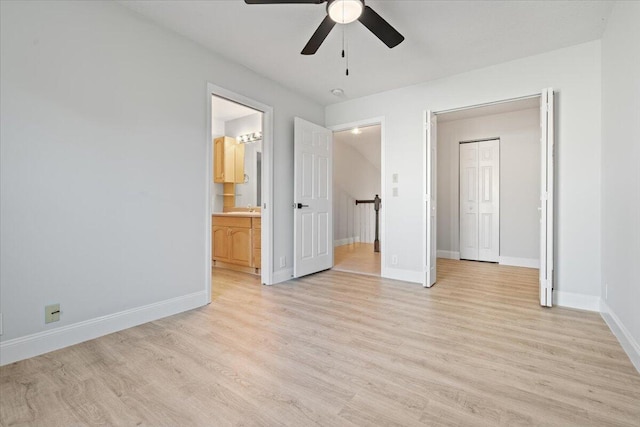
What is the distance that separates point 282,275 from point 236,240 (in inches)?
38.1

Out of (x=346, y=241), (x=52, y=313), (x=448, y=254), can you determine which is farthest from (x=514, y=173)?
(x=52, y=313)

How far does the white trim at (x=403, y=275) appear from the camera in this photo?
12.5ft

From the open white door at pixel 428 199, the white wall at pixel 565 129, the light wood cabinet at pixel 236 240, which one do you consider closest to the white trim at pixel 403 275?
the white wall at pixel 565 129

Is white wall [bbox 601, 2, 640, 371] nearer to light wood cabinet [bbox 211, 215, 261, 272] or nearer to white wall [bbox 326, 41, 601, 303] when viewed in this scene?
white wall [bbox 326, 41, 601, 303]

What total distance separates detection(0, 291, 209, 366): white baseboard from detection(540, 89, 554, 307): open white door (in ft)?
11.3

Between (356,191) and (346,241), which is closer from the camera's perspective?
(346,241)

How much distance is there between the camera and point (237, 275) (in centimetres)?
424

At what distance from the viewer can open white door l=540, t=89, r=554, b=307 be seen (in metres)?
2.85

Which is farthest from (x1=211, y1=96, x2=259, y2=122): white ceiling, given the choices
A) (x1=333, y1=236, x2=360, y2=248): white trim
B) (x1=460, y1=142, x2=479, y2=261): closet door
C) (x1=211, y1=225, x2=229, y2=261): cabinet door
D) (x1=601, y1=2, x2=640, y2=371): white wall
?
(x1=601, y1=2, x2=640, y2=371): white wall

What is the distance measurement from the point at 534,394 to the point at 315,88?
148 inches

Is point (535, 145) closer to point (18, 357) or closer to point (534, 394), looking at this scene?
point (534, 394)

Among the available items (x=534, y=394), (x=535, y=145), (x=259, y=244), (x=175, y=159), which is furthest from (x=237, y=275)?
(x=535, y=145)

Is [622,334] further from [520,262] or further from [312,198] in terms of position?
[312,198]

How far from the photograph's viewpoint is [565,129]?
2.92 meters
